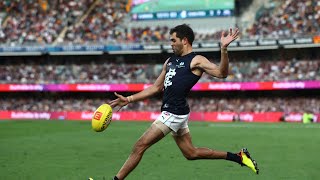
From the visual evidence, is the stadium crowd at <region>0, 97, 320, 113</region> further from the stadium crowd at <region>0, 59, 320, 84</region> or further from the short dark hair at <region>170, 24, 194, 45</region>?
the short dark hair at <region>170, 24, 194, 45</region>

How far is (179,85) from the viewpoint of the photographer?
8047 mm

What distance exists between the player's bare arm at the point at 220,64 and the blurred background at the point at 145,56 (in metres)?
35.4

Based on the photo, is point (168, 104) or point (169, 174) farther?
point (169, 174)

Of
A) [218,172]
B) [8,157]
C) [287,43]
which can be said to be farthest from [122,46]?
[218,172]

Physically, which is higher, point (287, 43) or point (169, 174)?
point (169, 174)

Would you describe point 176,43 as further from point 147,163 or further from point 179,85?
point 147,163

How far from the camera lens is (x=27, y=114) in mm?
50312

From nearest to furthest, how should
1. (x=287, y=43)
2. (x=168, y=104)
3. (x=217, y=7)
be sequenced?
1. (x=168, y=104)
2. (x=287, y=43)
3. (x=217, y=7)

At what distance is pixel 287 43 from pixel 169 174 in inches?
1447

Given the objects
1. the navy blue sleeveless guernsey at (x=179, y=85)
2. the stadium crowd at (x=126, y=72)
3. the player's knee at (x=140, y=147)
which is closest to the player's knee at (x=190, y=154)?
the navy blue sleeveless guernsey at (x=179, y=85)

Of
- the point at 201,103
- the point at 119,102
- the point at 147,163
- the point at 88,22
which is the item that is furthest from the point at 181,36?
the point at 88,22

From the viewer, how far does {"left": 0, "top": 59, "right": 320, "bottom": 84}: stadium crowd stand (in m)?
46.0

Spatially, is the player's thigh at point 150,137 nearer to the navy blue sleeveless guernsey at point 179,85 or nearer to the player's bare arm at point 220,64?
the navy blue sleeveless guernsey at point 179,85

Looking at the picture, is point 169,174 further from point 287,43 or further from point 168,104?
point 287,43
